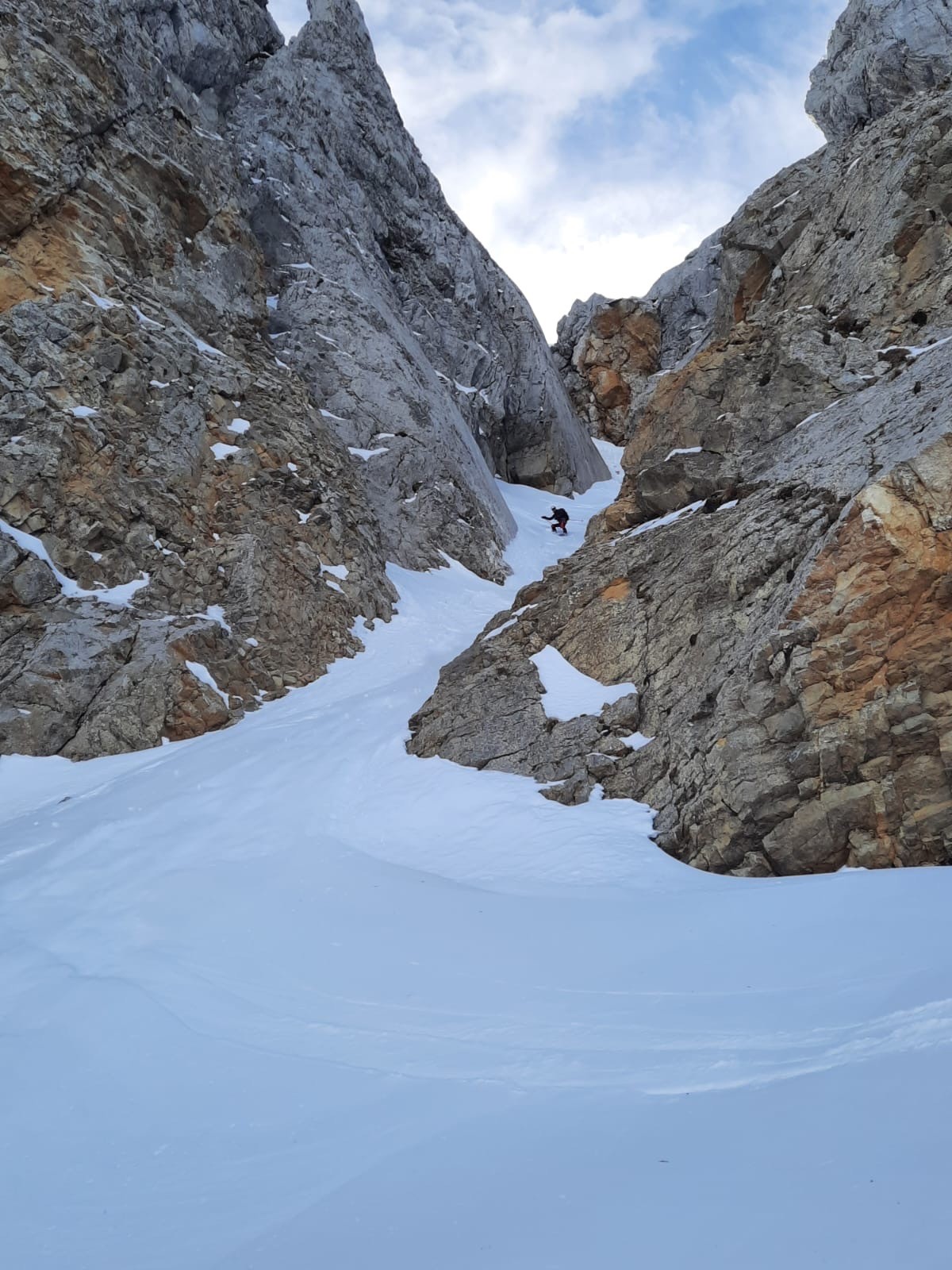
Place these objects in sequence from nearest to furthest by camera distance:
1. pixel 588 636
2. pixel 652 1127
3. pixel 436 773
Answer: pixel 652 1127
pixel 436 773
pixel 588 636

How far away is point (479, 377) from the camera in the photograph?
3284cm

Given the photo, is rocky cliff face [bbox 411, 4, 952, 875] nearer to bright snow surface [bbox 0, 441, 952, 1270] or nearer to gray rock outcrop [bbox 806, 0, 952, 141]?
bright snow surface [bbox 0, 441, 952, 1270]

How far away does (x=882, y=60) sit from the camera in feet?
74.3

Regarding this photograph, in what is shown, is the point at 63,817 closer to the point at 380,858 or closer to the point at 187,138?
the point at 380,858

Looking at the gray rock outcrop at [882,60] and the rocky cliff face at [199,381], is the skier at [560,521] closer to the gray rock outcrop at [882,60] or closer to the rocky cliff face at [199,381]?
the rocky cliff face at [199,381]

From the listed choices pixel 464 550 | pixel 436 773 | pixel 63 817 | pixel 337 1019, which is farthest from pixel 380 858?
pixel 464 550

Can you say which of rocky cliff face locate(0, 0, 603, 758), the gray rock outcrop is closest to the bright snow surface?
rocky cliff face locate(0, 0, 603, 758)

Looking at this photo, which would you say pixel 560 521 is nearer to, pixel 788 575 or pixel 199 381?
pixel 199 381

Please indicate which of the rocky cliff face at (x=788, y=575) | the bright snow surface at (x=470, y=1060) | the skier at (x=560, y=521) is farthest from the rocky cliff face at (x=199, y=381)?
the bright snow surface at (x=470, y=1060)

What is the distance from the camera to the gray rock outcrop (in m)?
22.2

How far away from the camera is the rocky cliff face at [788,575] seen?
272 inches

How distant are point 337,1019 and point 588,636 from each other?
318 inches

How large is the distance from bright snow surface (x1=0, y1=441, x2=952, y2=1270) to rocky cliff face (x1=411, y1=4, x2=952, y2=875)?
1.05m

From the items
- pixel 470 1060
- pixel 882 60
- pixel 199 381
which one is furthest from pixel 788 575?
pixel 882 60
